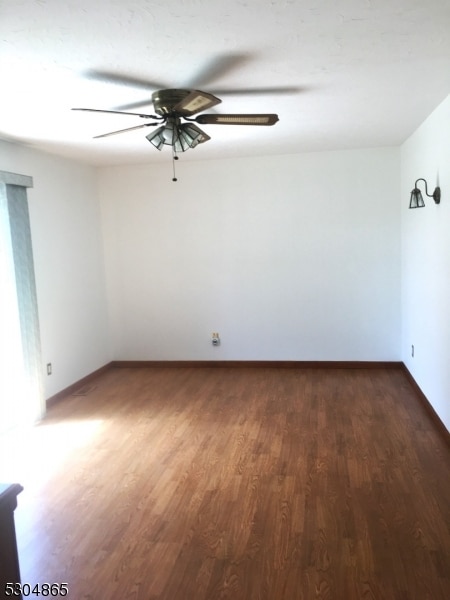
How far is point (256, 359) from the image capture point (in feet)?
17.3

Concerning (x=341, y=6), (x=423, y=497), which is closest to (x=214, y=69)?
(x=341, y=6)

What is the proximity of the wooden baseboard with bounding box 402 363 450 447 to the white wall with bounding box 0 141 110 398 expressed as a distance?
3390 mm

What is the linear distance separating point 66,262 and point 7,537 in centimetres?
376

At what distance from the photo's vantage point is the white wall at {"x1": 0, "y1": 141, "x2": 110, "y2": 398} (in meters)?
4.17

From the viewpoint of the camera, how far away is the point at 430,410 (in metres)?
3.66

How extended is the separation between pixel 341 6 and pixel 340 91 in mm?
1079

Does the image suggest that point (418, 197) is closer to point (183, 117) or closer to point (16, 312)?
point (183, 117)

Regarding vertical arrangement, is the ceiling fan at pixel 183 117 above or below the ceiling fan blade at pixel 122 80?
below

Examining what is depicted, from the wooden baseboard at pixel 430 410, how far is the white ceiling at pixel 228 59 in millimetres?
2282

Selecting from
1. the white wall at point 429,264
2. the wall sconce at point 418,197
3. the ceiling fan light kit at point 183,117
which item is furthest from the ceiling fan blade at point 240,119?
the wall sconce at point 418,197

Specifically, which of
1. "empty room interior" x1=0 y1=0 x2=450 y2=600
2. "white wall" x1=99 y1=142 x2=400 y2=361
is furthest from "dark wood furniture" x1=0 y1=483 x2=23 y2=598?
"white wall" x1=99 y1=142 x2=400 y2=361

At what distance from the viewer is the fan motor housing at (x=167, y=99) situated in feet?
8.55

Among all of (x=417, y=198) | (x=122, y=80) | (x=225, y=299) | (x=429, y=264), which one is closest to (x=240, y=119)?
(x=122, y=80)

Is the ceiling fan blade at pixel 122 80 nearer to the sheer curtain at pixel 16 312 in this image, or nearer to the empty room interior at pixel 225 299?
the empty room interior at pixel 225 299
